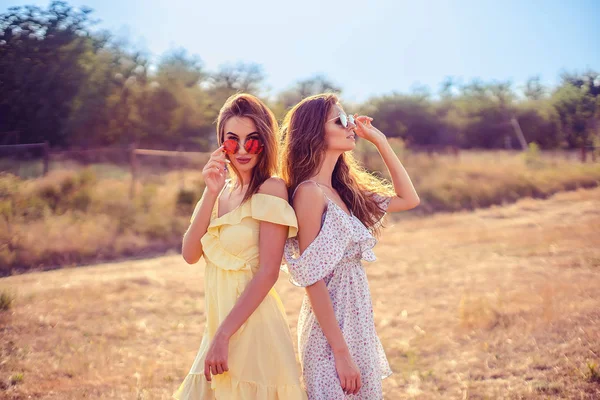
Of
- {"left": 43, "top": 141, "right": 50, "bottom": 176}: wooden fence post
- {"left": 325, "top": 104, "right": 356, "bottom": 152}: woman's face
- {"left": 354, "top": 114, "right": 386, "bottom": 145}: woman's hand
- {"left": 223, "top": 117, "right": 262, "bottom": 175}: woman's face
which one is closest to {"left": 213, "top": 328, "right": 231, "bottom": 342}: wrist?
{"left": 223, "top": 117, "right": 262, "bottom": 175}: woman's face

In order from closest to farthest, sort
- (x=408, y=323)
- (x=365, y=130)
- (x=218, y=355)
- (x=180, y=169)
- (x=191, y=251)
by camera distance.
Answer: (x=218, y=355), (x=191, y=251), (x=365, y=130), (x=408, y=323), (x=180, y=169)

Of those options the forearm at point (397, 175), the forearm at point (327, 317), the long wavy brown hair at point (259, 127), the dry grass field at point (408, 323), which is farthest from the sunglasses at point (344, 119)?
the dry grass field at point (408, 323)

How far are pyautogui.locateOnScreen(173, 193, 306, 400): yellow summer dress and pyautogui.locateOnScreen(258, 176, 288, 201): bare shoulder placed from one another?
0.03 metres

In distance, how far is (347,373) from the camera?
6.35 ft

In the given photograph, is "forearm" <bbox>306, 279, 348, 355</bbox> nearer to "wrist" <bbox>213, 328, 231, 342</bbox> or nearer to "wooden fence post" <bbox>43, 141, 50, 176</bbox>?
"wrist" <bbox>213, 328, 231, 342</bbox>

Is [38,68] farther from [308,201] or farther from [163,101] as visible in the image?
[163,101]

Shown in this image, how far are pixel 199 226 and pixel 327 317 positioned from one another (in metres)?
0.59

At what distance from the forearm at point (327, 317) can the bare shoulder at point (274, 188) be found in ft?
1.15

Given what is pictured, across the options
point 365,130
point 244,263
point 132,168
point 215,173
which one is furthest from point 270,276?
point 132,168

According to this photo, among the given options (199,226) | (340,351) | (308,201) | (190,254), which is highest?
(308,201)

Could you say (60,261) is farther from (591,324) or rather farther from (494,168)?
(494,168)

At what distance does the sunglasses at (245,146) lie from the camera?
2012 millimetres

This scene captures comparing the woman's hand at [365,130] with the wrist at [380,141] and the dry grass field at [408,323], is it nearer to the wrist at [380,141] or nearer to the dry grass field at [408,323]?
the wrist at [380,141]

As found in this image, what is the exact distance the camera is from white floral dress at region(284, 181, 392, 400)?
1.97 meters
